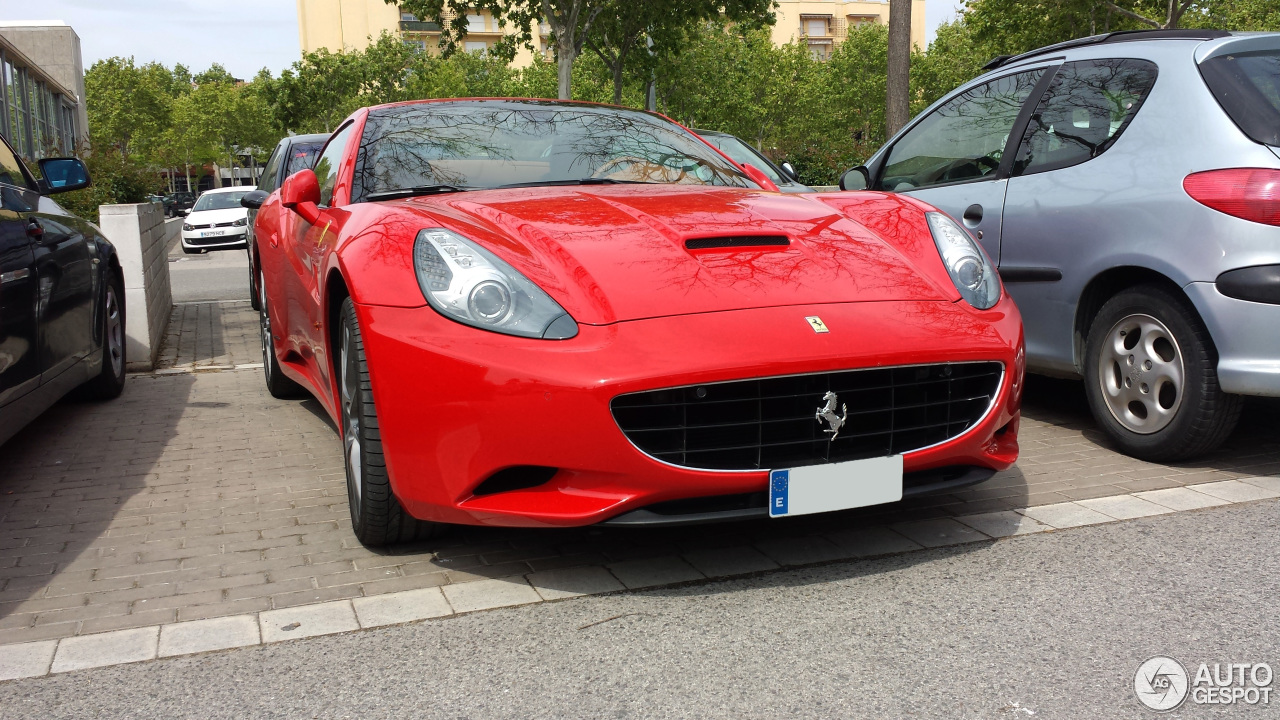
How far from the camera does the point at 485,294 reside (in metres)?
3.01

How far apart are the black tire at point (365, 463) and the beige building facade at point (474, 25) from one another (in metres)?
60.0

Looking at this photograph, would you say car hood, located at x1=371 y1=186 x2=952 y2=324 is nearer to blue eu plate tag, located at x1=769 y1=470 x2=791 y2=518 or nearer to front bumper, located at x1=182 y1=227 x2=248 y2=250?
blue eu plate tag, located at x1=769 y1=470 x2=791 y2=518

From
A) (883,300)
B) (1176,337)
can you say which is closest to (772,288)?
(883,300)

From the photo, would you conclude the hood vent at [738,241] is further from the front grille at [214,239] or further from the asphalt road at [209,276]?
the front grille at [214,239]

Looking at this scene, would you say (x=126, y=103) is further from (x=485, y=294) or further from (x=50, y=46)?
(x=485, y=294)

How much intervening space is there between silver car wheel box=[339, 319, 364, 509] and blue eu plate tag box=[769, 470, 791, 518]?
1.22m

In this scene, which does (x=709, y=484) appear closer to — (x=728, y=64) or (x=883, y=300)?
(x=883, y=300)

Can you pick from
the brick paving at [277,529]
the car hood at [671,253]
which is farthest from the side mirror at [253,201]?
the car hood at [671,253]

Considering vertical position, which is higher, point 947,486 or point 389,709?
point 947,486

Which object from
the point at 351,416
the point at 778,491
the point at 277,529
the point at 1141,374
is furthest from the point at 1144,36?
the point at 277,529

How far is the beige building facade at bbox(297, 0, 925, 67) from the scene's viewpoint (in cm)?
7369

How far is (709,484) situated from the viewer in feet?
9.52

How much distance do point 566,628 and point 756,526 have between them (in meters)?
0.98

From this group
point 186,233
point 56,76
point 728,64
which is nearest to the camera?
point 186,233
